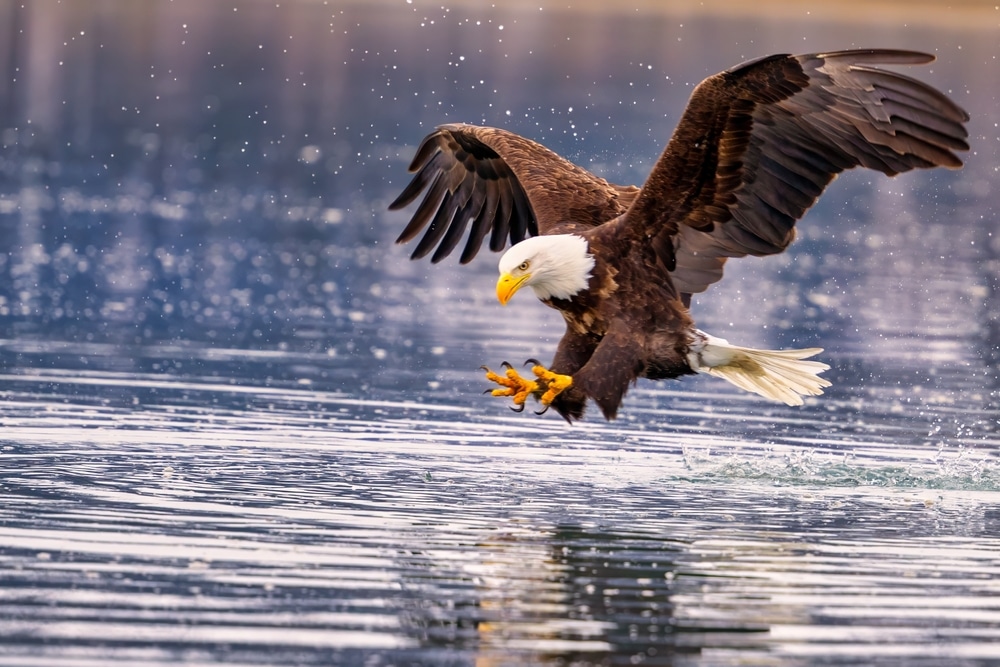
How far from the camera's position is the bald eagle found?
762 centimetres

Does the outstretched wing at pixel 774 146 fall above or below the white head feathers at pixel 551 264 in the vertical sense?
above

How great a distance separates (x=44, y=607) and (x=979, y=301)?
475 inches

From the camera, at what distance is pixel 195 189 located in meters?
22.7

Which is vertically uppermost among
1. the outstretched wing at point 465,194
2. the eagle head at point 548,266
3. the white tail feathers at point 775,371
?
the outstretched wing at point 465,194

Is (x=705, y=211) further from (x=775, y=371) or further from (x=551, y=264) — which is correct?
(x=775, y=371)

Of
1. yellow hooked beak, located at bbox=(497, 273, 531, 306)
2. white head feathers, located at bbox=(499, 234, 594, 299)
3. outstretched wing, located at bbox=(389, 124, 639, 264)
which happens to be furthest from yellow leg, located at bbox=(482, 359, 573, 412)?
outstretched wing, located at bbox=(389, 124, 639, 264)

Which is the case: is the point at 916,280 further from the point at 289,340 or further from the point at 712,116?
the point at 712,116

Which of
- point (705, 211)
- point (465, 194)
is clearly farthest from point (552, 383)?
point (465, 194)

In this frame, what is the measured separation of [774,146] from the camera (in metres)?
8.04

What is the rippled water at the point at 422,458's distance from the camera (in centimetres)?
564

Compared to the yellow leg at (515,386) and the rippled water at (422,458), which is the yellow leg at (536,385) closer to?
the yellow leg at (515,386)

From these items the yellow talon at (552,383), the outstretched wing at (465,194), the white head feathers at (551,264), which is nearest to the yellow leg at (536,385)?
the yellow talon at (552,383)

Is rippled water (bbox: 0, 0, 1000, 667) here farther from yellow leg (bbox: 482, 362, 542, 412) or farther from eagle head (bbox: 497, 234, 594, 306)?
eagle head (bbox: 497, 234, 594, 306)

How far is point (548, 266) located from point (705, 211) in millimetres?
753
